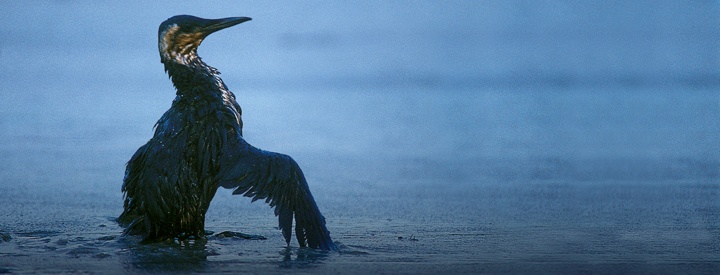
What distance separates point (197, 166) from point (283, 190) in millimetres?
468

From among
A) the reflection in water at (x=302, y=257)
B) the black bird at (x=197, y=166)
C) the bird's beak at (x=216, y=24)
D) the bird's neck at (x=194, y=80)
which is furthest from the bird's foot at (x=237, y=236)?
the bird's beak at (x=216, y=24)

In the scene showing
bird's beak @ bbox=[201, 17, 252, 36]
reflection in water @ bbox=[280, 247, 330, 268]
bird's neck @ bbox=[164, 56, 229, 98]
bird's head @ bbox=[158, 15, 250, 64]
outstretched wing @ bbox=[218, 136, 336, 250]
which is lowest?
reflection in water @ bbox=[280, 247, 330, 268]

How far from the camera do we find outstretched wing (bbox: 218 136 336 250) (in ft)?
15.9

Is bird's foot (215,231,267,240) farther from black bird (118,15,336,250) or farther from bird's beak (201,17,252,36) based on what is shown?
bird's beak (201,17,252,36)

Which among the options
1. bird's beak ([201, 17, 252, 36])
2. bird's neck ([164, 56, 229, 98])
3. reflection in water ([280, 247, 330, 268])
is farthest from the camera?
bird's beak ([201, 17, 252, 36])

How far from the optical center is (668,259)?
4.68 metres

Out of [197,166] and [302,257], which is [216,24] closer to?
[197,166]

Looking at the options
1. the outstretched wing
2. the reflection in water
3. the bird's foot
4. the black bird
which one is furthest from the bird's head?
the reflection in water

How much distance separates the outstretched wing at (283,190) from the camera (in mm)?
4840

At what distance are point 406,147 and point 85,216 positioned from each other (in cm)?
418

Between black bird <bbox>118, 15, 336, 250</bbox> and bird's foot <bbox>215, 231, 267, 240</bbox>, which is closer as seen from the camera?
black bird <bbox>118, 15, 336, 250</bbox>

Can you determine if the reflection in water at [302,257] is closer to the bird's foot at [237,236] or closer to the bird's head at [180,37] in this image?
the bird's foot at [237,236]

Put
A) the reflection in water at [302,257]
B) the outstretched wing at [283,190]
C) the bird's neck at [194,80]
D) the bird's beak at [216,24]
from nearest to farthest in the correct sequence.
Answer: the reflection in water at [302,257] < the outstretched wing at [283,190] < the bird's neck at [194,80] < the bird's beak at [216,24]

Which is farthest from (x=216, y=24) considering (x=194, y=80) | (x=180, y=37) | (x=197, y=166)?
(x=197, y=166)
